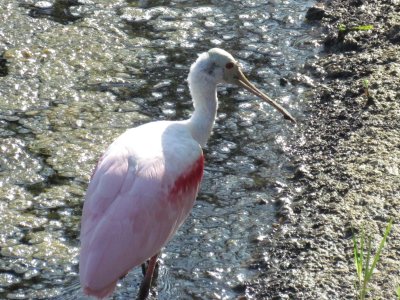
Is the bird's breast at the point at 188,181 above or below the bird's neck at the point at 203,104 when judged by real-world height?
below

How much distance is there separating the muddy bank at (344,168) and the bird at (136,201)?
1.84ft

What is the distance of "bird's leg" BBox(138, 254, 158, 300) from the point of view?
438 centimetres

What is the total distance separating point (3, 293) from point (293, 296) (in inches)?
50.3

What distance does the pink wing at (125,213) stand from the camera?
3.91 m

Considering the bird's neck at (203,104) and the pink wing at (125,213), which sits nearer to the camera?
the pink wing at (125,213)

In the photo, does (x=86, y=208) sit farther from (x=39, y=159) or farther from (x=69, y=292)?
(x=39, y=159)

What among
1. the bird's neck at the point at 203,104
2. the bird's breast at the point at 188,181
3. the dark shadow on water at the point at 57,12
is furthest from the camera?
the dark shadow on water at the point at 57,12

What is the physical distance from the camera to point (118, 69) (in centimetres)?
631

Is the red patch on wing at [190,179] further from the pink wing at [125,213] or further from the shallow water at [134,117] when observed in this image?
the shallow water at [134,117]

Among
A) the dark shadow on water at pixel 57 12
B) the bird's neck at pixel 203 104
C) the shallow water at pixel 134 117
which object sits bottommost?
the shallow water at pixel 134 117

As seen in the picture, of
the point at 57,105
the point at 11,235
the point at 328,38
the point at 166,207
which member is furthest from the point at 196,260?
the point at 328,38

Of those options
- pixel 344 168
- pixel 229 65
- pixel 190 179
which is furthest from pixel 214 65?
pixel 344 168

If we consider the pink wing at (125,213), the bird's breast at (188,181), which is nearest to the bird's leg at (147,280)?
the pink wing at (125,213)

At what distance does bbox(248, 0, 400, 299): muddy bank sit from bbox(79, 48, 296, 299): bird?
0.56 metres
